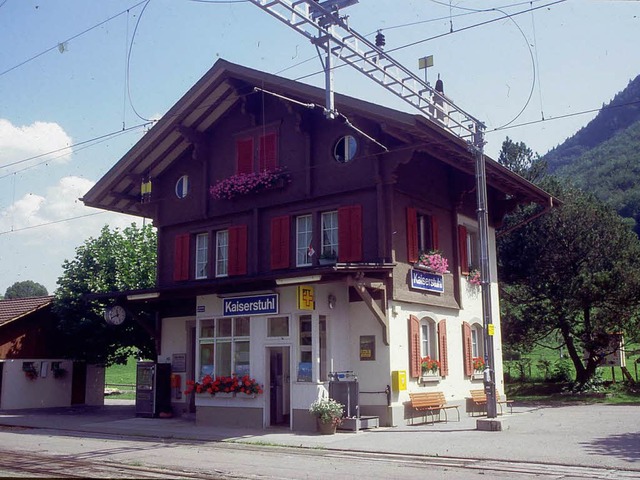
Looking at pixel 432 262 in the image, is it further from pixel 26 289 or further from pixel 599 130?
pixel 599 130

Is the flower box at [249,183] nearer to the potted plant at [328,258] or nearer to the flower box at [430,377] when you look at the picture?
the potted plant at [328,258]

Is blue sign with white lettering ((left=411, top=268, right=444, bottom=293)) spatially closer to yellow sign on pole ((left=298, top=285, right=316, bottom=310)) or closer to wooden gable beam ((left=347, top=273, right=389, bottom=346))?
wooden gable beam ((left=347, top=273, right=389, bottom=346))

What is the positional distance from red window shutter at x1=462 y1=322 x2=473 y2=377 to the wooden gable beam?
4.18m

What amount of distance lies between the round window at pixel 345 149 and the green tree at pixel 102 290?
33.0 ft

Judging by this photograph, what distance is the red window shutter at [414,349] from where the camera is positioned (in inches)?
690

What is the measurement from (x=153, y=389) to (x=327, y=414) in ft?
24.0

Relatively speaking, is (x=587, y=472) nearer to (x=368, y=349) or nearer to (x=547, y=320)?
(x=368, y=349)

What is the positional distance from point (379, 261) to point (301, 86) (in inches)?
199

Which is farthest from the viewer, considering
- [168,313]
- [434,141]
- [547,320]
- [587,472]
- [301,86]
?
[547,320]

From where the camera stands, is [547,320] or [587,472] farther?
[547,320]

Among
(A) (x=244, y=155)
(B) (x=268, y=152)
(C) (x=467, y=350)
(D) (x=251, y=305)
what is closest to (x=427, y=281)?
(C) (x=467, y=350)

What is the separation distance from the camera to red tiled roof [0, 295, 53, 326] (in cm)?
2549

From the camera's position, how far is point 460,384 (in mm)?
19625

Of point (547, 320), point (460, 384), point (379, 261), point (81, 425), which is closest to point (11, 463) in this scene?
point (81, 425)
